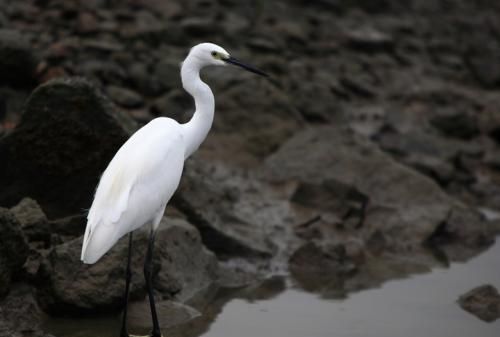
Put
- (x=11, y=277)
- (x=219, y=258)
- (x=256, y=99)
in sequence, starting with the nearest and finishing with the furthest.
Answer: (x=11, y=277) → (x=219, y=258) → (x=256, y=99)

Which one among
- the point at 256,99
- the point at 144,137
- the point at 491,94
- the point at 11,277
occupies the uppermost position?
the point at 144,137

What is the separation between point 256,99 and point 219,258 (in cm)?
323

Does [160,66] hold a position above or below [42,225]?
below

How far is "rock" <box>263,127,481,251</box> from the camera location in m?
9.02

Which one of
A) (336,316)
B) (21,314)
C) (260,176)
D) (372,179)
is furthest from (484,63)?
(21,314)

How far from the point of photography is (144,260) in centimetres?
638

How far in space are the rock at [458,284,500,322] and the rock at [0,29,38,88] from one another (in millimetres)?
4840

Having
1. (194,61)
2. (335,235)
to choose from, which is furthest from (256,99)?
(194,61)

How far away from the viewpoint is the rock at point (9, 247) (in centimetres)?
562

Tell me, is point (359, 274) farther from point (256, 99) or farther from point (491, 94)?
point (491, 94)

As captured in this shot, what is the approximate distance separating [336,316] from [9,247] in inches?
98.6

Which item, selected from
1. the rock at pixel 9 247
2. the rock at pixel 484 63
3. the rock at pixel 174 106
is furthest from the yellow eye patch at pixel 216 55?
the rock at pixel 484 63

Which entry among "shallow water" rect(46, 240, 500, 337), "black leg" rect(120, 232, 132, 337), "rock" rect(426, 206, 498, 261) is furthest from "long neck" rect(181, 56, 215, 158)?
"rock" rect(426, 206, 498, 261)

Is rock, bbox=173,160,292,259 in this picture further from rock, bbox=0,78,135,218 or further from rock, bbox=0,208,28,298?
rock, bbox=0,208,28,298
